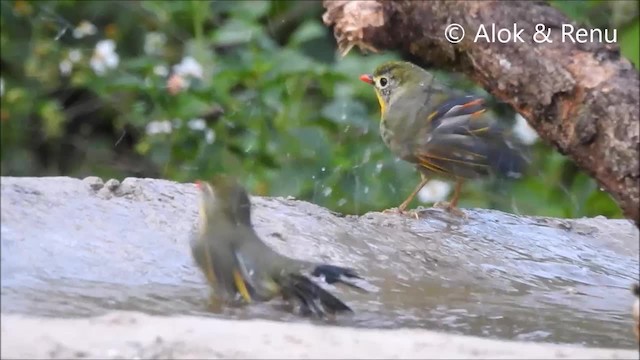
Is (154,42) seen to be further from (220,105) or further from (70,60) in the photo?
(220,105)

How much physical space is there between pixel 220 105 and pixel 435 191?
3.72 ft

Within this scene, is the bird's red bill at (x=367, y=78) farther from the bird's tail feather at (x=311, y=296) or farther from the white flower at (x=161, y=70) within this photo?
the bird's tail feather at (x=311, y=296)

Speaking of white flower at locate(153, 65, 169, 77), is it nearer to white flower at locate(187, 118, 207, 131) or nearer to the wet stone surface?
white flower at locate(187, 118, 207, 131)

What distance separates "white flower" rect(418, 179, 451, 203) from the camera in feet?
19.7

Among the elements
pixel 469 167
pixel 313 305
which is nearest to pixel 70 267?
pixel 313 305

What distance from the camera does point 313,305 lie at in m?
3.10

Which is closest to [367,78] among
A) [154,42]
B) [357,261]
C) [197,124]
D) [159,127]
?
[197,124]

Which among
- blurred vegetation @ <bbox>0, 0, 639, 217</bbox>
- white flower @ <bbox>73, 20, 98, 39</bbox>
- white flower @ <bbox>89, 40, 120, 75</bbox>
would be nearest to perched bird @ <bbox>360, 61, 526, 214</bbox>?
blurred vegetation @ <bbox>0, 0, 639, 217</bbox>

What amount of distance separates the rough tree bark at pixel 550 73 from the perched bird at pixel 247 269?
690mm

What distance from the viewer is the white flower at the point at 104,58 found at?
262 inches

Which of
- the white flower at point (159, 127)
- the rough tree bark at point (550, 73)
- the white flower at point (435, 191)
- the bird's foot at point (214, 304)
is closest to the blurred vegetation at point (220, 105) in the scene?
the white flower at point (159, 127)

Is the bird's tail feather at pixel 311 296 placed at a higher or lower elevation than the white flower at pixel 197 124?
higher

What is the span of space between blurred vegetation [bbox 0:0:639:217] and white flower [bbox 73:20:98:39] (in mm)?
11

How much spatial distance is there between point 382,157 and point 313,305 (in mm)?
2658
